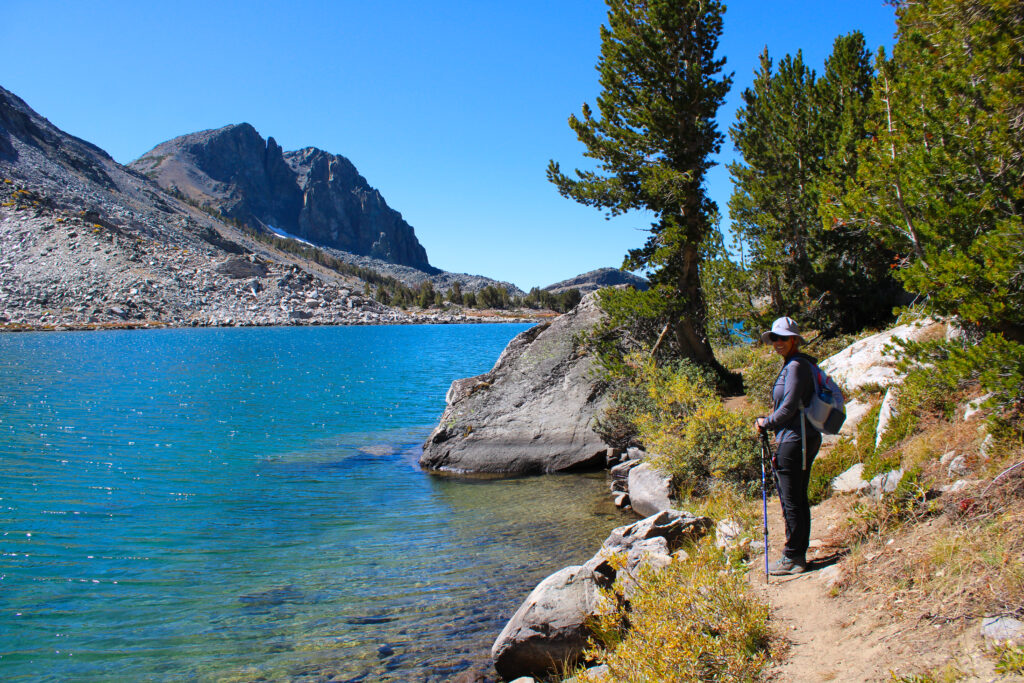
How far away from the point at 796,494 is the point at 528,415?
12191 millimetres

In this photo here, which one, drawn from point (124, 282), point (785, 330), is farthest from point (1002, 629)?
point (124, 282)

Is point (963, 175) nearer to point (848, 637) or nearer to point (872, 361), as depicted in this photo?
point (872, 361)

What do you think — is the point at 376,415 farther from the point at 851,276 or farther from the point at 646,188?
the point at 851,276

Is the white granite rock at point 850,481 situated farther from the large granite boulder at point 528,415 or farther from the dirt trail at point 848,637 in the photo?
the large granite boulder at point 528,415

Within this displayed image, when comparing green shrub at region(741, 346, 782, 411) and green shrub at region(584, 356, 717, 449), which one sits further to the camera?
green shrub at region(584, 356, 717, 449)

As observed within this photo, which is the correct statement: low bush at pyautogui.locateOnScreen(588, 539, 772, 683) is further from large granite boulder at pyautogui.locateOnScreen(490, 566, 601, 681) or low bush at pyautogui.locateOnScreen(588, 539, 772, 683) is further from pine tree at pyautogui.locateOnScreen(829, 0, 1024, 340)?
pine tree at pyautogui.locateOnScreen(829, 0, 1024, 340)

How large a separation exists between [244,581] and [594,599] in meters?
6.06

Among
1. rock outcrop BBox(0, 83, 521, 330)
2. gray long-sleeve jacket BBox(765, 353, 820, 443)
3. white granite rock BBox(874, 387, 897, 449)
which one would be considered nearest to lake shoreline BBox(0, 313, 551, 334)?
rock outcrop BBox(0, 83, 521, 330)

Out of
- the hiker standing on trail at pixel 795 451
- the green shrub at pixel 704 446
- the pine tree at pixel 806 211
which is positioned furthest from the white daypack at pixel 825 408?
the pine tree at pixel 806 211

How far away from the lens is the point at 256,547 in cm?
1140

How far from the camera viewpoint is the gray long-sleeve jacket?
258 inches

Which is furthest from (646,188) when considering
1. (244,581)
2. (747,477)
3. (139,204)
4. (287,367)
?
(139,204)

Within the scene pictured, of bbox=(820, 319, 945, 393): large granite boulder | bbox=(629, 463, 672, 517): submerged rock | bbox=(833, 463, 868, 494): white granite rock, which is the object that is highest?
bbox=(820, 319, 945, 393): large granite boulder

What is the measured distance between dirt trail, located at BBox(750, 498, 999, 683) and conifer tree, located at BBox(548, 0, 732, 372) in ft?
39.8
